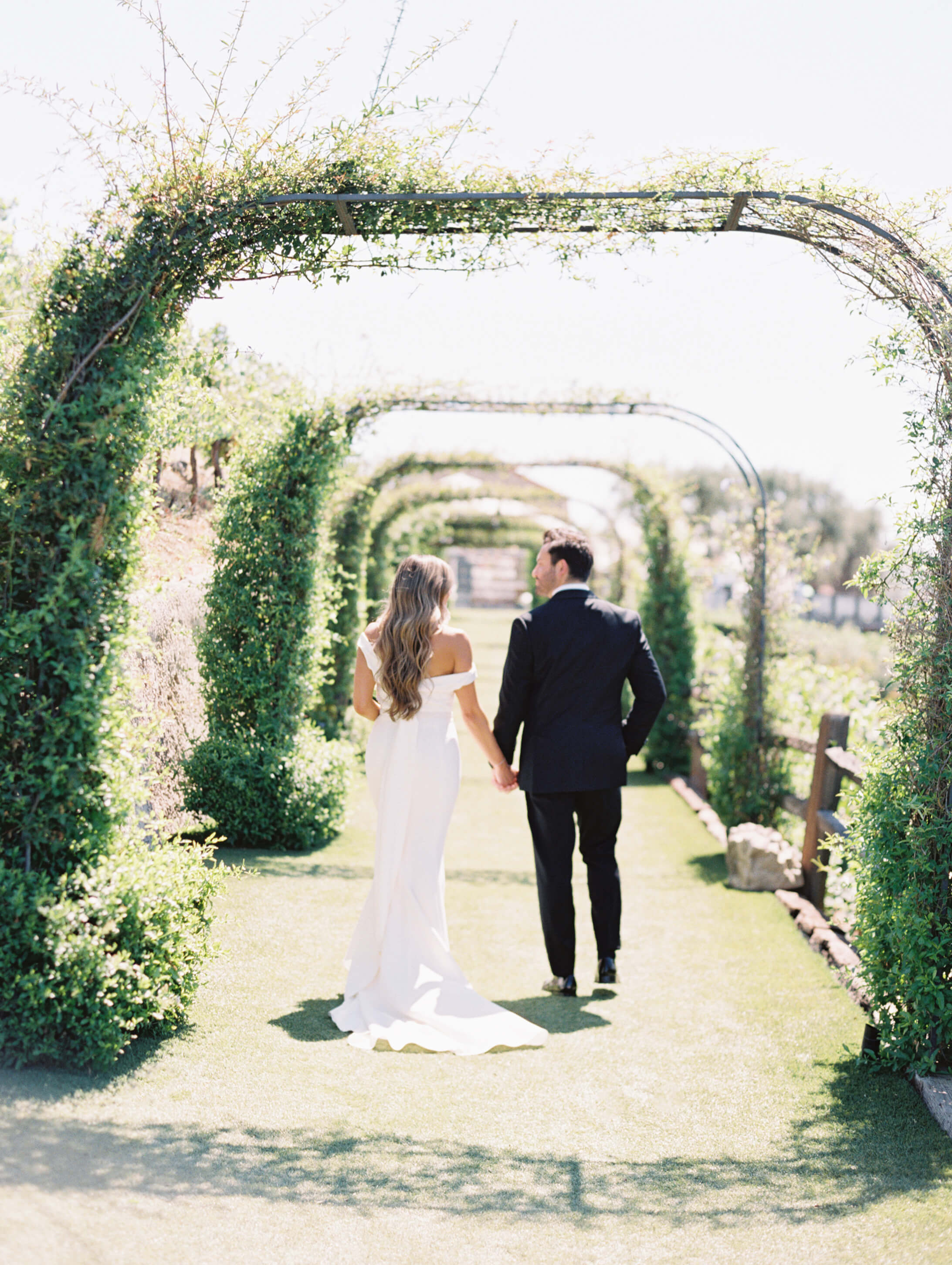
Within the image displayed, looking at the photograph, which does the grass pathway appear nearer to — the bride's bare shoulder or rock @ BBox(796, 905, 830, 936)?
rock @ BBox(796, 905, 830, 936)

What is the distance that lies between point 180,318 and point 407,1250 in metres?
2.74

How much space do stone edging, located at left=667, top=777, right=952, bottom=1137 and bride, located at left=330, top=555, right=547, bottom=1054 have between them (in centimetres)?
128

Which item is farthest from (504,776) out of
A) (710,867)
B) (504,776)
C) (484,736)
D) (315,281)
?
(710,867)

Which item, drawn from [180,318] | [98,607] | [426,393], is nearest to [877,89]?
[180,318]

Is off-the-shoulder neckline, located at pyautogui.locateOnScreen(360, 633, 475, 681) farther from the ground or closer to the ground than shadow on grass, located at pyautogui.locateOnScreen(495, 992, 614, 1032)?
farther from the ground

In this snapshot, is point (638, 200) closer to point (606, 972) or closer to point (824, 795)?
point (606, 972)

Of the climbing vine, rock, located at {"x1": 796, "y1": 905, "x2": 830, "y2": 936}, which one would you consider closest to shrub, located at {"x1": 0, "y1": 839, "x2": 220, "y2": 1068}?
the climbing vine

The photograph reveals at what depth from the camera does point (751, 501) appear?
29.9 feet

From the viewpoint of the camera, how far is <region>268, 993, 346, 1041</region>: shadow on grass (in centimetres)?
384

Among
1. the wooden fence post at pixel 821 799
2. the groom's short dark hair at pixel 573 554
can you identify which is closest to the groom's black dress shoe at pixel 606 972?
the groom's short dark hair at pixel 573 554

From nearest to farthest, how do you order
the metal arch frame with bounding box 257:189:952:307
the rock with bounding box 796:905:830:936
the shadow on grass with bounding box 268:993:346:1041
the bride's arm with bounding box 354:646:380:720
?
the metal arch frame with bounding box 257:189:952:307 → the shadow on grass with bounding box 268:993:346:1041 → the bride's arm with bounding box 354:646:380:720 → the rock with bounding box 796:905:830:936

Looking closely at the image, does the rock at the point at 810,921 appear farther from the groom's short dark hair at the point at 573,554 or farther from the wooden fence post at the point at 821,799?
the groom's short dark hair at the point at 573,554

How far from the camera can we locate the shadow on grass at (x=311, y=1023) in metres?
3.84

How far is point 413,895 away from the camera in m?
4.19
